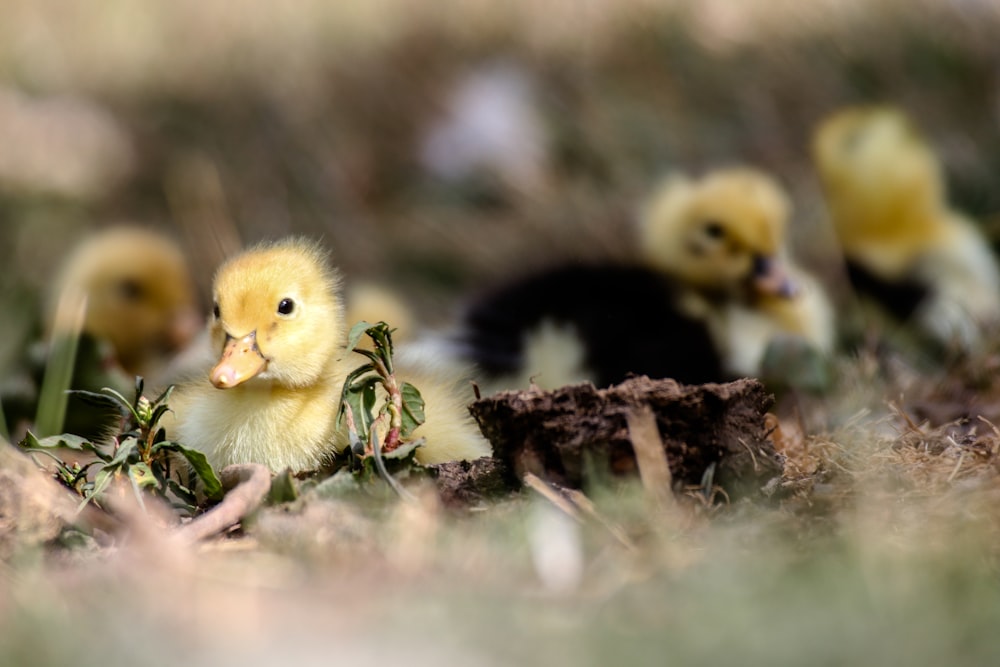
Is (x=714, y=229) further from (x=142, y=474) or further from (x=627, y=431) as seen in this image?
(x=142, y=474)

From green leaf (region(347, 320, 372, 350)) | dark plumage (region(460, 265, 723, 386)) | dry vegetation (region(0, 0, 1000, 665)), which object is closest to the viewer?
dry vegetation (region(0, 0, 1000, 665))

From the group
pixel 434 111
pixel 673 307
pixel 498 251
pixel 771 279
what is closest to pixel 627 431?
pixel 673 307

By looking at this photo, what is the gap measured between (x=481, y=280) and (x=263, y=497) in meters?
2.78

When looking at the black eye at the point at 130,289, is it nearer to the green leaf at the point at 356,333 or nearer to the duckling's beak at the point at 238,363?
the duckling's beak at the point at 238,363

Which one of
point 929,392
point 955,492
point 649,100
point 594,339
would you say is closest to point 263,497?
point 955,492

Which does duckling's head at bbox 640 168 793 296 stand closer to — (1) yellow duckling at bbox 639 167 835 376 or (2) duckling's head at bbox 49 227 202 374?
(1) yellow duckling at bbox 639 167 835 376

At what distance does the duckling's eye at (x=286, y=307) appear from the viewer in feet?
7.07

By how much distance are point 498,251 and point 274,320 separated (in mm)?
2825

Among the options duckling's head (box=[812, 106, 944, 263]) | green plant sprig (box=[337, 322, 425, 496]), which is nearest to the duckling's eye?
green plant sprig (box=[337, 322, 425, 496])

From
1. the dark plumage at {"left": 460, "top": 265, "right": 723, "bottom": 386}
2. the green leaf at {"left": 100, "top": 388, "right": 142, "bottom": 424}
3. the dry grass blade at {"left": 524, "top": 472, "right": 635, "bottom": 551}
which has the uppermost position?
the dark plumage at {"left": 460, "top": 265, "right": 723, "bottom": 386}

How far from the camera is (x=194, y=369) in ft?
8.74

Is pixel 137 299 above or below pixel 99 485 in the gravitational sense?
above

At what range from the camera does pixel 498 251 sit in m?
4.91

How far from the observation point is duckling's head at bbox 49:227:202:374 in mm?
3992
